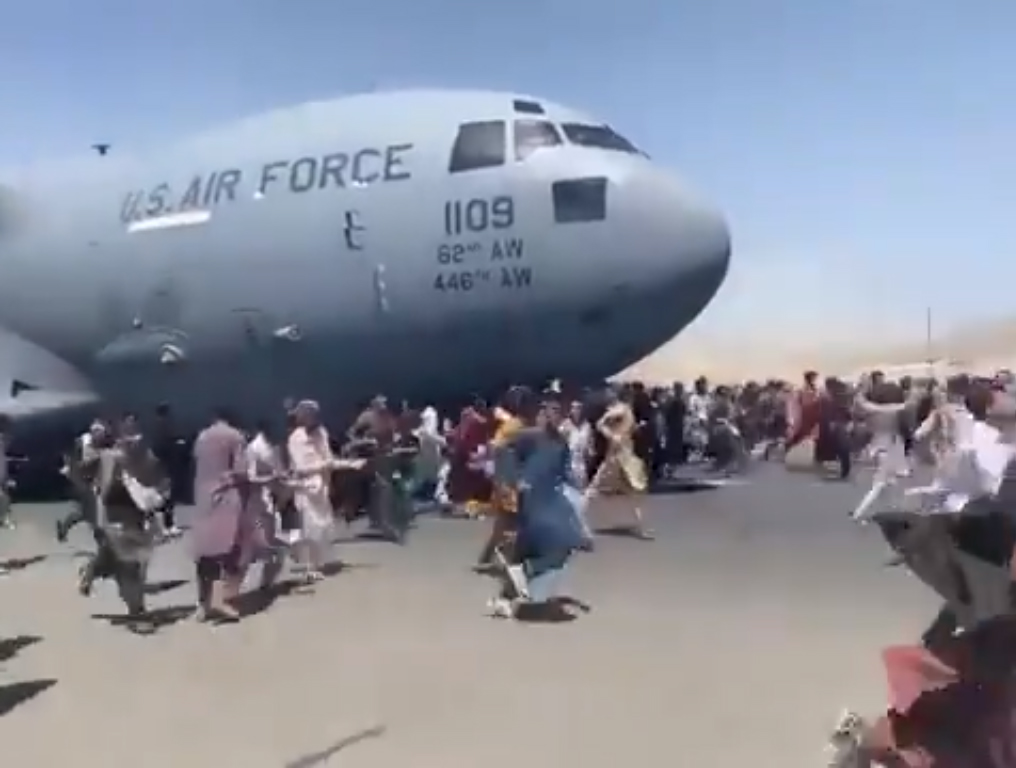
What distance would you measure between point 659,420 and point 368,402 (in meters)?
6.39

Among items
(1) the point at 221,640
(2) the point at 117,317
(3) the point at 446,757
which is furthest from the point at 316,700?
(2) the point at 117,317

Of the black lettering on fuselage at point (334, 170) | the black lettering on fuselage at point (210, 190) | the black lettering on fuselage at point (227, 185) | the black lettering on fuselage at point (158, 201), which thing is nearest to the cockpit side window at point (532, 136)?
the black lettering on fuselage at point (334, 170)

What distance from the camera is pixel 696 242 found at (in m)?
15.0

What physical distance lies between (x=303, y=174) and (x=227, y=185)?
1.10 metres

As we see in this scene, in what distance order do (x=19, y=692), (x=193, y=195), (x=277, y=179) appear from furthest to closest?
(x=193, y=195) < (x=277, y=179) < (x=19, y=692)

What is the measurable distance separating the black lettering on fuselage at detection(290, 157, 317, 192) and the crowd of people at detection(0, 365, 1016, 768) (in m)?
2.68

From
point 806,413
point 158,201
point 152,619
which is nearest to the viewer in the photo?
point 152,619

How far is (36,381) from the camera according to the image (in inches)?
711

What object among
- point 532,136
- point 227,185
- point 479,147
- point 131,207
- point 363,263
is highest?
point 532,136

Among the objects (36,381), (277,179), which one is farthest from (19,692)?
(36,381)

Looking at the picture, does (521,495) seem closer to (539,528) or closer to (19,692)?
(539,528)

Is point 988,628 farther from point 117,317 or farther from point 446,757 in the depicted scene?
point 117,317

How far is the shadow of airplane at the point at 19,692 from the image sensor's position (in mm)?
7738

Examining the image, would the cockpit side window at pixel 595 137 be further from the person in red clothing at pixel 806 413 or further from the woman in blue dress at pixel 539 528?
the person in red clothing at pixel 806 413
